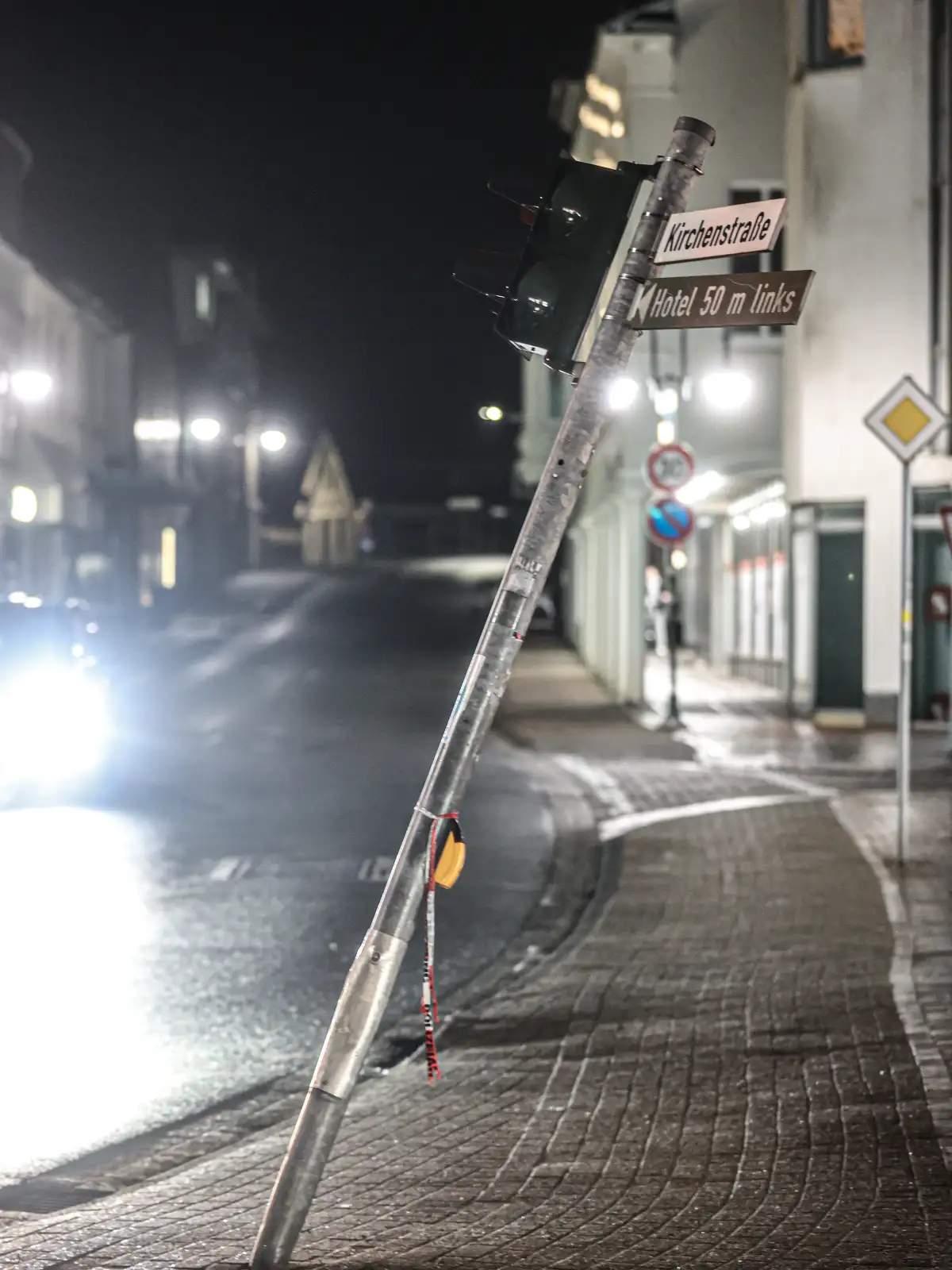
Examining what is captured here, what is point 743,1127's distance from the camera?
6.24 m

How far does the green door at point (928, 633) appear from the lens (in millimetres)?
23016

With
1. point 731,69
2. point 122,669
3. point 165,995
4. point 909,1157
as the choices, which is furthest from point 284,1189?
point 122,669

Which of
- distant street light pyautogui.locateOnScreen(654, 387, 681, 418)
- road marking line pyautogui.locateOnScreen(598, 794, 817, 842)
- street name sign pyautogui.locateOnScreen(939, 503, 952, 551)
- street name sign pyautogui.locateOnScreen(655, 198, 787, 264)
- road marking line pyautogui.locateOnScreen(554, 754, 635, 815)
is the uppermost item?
distant street light pyautogui.locateOnScreen(654, 387, 681, 418)

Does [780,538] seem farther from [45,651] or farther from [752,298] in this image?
[752,298]

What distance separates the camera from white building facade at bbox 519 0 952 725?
22.8 meters

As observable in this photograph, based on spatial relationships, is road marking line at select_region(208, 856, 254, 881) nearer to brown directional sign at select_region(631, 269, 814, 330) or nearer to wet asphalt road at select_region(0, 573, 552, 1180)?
wet asphalt road at select_region(0, 573, 552, 1180)

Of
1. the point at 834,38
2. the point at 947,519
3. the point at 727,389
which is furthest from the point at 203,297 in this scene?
the point at 947,519

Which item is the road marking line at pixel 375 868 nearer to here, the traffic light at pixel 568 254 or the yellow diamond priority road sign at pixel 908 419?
the yellow diamond priority road sign at pixel 908 419

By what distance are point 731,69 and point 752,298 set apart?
21.7 metres

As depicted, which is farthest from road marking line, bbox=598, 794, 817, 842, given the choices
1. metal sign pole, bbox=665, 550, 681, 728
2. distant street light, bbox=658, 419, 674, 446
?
distant street light, bbox=658, 419, 674, 446

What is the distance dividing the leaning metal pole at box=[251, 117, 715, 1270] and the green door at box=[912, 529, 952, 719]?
19172 millimetres

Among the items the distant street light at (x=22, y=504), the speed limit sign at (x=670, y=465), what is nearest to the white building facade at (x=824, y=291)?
the speed limit sign at (x=670, y=465)

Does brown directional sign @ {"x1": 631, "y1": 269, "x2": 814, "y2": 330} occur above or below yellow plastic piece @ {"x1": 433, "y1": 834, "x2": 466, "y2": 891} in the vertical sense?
above

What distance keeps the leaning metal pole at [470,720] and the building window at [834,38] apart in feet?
64.7
